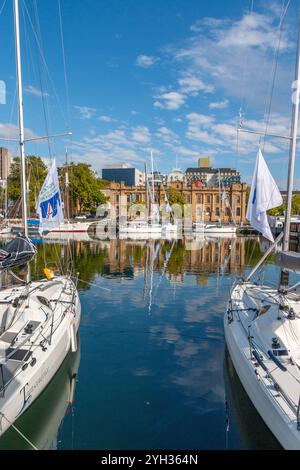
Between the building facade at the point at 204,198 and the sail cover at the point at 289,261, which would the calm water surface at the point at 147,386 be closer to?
the sail cover at the point at 289,261

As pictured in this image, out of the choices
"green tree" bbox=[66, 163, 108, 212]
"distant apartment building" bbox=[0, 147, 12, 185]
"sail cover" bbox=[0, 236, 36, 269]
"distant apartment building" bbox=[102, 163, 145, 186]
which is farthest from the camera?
"distant apartment building" bbox=[102, 163, 145, 186]

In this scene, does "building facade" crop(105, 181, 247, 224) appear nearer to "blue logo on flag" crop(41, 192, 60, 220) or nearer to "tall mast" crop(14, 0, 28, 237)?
"blue logo on flag" crop(41, 192, 60, 220)

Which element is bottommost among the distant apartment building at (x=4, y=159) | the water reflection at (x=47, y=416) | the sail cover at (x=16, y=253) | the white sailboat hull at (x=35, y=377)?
the water reflection at (x=47, y=416)

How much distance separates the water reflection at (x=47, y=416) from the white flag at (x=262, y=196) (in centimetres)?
808

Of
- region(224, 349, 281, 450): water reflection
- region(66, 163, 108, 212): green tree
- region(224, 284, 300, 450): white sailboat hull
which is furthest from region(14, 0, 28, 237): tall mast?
region(66, 163, 108, 212): green tree

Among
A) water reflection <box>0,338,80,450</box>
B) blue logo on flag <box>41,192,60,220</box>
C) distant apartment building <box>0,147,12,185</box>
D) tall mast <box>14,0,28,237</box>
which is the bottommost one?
water reflection <box>0,338,80,450</box>

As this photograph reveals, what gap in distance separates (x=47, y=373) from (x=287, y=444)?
6.30 meters

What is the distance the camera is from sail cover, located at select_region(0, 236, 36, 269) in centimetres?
1200

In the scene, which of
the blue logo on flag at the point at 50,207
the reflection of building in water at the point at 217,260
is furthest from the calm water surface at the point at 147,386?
the reflection of building in water at the point at 217,260

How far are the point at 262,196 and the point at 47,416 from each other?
9622 mm

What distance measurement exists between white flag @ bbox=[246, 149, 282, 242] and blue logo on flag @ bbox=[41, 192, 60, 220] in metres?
8.15

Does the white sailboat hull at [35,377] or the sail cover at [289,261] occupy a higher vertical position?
the sail cover at [289,261]

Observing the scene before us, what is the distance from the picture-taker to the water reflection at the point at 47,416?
8.19 metres

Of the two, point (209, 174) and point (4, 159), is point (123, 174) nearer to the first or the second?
point (209, 174)
